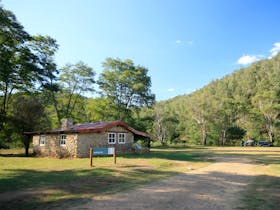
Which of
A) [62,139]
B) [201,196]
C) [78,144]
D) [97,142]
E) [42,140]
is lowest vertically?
[201,196]

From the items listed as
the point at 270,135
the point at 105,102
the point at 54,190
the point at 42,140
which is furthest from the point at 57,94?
the point at 270,135

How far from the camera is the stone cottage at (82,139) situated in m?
20.2

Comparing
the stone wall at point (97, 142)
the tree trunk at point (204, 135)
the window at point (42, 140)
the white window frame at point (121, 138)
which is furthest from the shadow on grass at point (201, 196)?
the tree trunk at point (204, 135)

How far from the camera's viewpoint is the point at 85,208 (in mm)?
5391

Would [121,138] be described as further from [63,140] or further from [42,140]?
[42,140]

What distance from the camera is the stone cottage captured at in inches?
794

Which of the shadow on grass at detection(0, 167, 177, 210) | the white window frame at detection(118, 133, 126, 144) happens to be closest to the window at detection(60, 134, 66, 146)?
the white window frame at detection(118, 133, 126, 144)

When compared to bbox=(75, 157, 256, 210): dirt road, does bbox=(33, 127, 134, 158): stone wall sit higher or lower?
higher

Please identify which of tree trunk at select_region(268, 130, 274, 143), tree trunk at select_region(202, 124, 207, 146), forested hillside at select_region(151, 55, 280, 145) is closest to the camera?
tree trunk at select_region(268, 130, 274, 143)

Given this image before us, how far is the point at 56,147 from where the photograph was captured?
22.0m

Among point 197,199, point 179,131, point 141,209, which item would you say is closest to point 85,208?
point 141,209

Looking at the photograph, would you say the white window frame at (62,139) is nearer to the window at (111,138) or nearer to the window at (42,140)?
the window at (42,140)

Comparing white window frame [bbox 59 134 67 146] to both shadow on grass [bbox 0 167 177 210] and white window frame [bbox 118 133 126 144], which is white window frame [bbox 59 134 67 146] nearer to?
white window frame [bbox 118 133 126 144]

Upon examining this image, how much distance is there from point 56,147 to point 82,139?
3712mm
